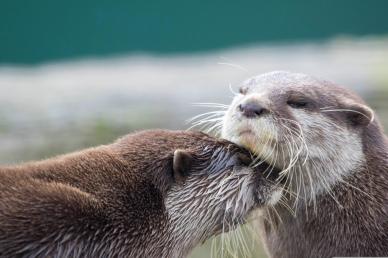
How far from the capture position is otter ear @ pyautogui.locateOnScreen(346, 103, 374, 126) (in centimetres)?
441

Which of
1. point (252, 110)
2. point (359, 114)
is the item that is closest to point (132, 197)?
point (252, 110)

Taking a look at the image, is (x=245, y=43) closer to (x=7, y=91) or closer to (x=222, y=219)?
(x=7, y=91)

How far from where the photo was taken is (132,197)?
13.1ft

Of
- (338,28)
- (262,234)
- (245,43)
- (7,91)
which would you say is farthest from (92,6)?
(262,234)

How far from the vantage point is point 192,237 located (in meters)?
4.14

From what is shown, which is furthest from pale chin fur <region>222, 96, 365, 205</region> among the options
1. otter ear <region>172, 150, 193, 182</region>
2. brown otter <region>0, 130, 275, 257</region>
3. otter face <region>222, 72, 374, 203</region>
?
otter ear <region>172, 150, 193, 182</region>

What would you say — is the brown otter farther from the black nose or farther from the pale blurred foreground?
the pale blurred foreground

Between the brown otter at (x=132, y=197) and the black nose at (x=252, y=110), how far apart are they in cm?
19

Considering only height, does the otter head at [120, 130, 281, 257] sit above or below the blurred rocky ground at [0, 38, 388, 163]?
above

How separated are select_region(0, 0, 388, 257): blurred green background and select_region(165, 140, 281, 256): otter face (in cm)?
150

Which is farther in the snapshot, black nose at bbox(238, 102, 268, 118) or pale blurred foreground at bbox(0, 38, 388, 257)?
pale blurred foreground at bbox(0, 38, 388, 257)

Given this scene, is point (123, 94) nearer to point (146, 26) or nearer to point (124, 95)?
point (124, 95)

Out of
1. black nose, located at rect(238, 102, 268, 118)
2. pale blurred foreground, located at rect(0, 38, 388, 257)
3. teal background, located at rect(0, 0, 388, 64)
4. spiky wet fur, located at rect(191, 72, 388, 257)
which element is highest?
black nose, located at rect(238, 102, 268, 118)

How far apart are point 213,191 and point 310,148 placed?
19.8 inches
